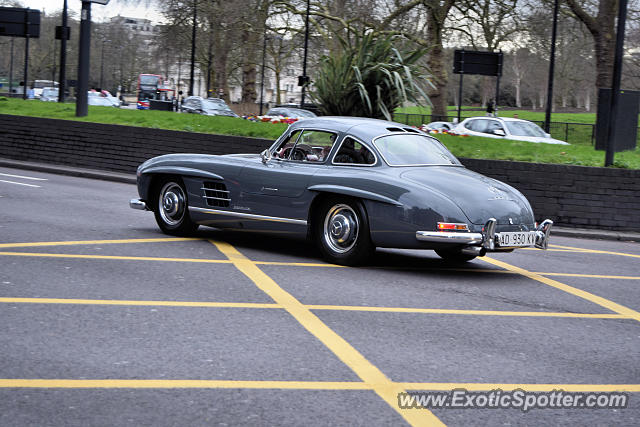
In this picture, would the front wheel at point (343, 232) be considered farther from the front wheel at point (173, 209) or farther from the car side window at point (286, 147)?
the front wheel at point (173, 209)

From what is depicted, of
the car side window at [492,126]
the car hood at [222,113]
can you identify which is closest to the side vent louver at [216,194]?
the car side window at [492,126]

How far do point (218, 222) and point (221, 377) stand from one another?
5304 millimetres

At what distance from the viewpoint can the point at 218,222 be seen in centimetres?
988

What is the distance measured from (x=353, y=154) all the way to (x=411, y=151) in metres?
0.62

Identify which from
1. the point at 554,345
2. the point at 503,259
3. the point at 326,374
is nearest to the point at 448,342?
the point at 554,345

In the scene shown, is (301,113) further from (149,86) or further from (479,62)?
(149,86)

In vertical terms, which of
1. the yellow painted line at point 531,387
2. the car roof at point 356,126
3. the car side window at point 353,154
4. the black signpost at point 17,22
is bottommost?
the yellow painted line at point 531,387

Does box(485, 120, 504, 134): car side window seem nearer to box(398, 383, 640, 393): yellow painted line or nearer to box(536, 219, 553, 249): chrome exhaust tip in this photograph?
box(536, 219, 553, 249): chrome exhaust tip

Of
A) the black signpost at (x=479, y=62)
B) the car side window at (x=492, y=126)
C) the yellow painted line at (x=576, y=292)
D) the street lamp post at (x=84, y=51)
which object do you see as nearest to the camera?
the yellow painted line at (x=576, y=292)

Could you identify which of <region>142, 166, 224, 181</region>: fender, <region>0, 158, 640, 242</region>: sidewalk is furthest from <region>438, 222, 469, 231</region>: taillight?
<region>0, 158, 640, 242</region>: sidewalk

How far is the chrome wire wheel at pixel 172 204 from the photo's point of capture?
10.3 meters

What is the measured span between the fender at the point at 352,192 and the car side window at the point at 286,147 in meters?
0.79

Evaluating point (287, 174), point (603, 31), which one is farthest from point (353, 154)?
point (603, 31)

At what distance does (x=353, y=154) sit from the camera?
9.12m
